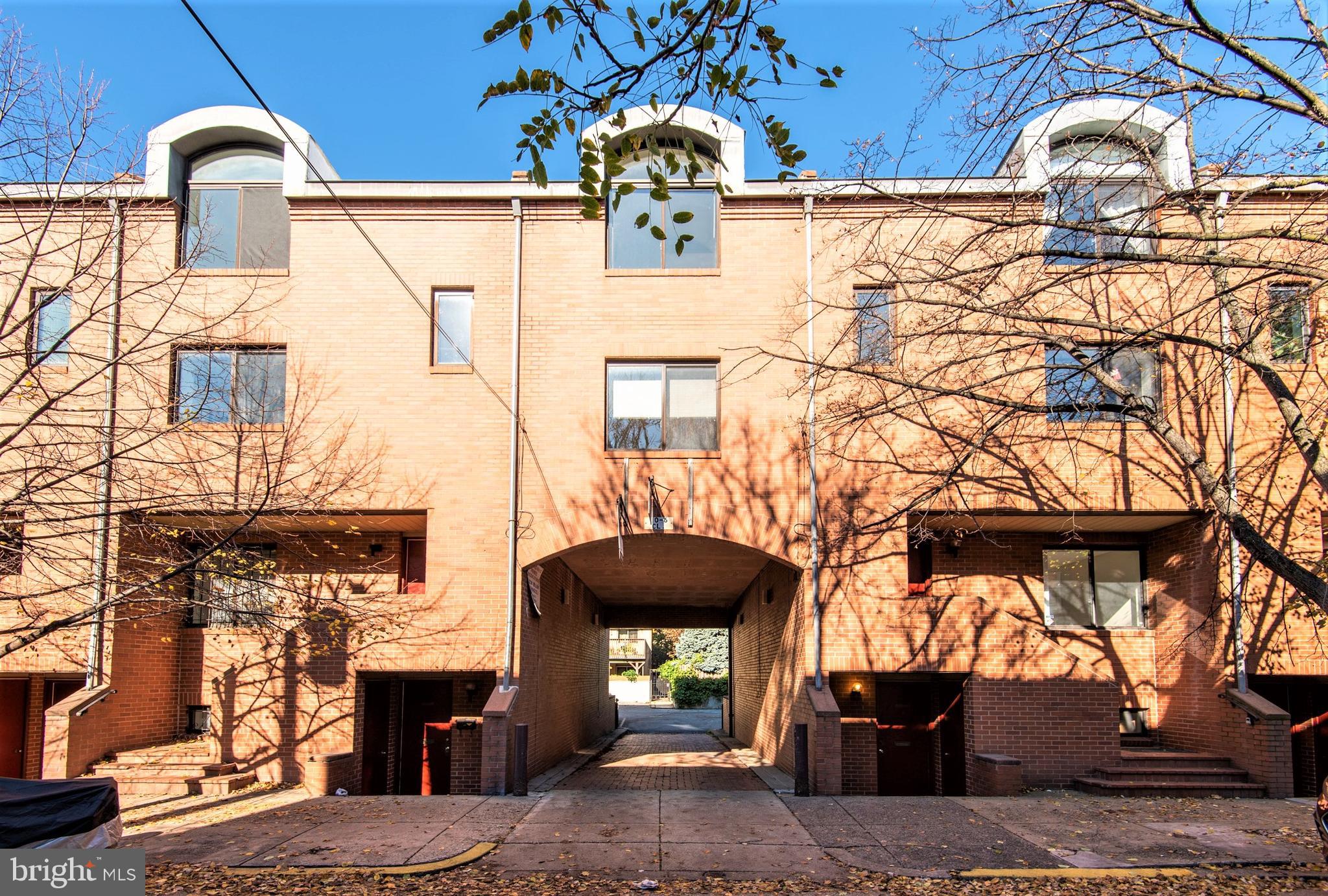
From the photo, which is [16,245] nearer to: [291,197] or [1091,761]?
[291,197]

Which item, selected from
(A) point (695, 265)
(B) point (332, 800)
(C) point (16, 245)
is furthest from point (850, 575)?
(C) point (16, 245)

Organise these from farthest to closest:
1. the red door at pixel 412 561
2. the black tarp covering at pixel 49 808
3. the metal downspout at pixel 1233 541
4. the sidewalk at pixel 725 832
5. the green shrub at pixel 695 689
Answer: the green shrub at pixel 695 689 → the red door at pixel 412 561 → the metal downspout at pixel 1233 541 → the sidewalk at pixel 725 832 → the black tarp covering at pixel 49 808

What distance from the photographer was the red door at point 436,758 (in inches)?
650

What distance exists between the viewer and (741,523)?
14.8m

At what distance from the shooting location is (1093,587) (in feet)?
52.3

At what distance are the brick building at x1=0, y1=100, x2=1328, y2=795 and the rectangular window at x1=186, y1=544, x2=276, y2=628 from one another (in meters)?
0.15

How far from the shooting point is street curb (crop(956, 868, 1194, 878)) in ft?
29.6

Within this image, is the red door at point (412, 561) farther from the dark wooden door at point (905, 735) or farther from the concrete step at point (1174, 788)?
the concrete step at point (1174, 788)

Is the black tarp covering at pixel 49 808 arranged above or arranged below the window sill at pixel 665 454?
below

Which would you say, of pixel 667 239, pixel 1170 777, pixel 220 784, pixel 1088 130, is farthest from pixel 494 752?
pixel 1088 130

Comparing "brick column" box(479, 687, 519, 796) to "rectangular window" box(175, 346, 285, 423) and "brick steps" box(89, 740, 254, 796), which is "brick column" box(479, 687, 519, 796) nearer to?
"brick steps" box(89, 740, 254, 796)

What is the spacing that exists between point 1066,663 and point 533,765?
8.25 meters

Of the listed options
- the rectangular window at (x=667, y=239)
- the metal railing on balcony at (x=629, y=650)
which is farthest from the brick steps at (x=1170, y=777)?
the metal railing on balcony at (x=629, y=650)

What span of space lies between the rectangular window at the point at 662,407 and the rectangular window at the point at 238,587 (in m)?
5.41
